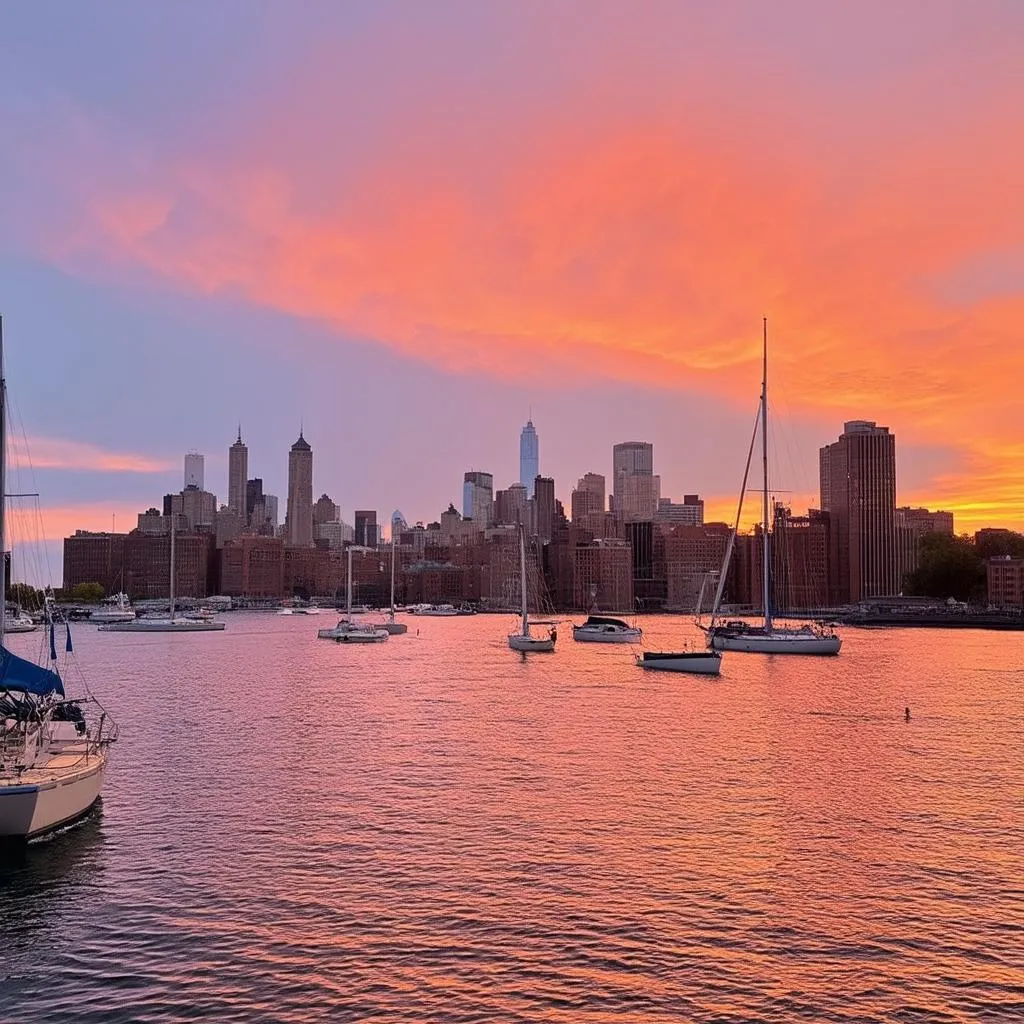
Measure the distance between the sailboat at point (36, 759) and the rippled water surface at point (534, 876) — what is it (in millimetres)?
1249

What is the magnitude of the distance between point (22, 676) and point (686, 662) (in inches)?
2826

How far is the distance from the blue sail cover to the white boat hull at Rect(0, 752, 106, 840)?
3.38 metres

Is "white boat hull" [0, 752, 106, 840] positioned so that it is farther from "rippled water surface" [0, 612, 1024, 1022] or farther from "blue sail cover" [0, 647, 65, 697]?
"blue sail cover" [0, 647, 65, 697]

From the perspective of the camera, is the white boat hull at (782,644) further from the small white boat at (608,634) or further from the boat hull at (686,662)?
the small white boat at (608,634)

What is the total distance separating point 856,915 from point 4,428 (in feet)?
115

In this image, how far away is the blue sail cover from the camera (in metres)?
35.8

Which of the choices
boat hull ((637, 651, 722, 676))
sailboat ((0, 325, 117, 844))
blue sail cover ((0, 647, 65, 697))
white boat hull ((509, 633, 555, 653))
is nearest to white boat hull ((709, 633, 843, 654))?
boat hull ((637, 651, 722, 676))

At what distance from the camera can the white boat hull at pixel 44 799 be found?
31.1 metres

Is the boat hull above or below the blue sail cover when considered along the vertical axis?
below

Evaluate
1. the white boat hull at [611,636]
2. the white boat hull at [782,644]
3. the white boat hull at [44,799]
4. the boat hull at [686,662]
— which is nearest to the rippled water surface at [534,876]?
the white boat hull at [44,799]

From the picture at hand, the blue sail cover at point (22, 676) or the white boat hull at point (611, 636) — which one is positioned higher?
the blue sail cover at point (22, 676)

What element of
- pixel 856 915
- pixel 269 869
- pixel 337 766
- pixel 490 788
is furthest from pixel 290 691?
pixel 856 915

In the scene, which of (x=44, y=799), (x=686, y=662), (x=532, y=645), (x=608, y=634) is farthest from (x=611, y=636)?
(x=44, y=799)

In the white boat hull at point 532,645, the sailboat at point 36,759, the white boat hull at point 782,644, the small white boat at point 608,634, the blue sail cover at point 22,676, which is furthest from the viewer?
the small white boat at point 608,634
